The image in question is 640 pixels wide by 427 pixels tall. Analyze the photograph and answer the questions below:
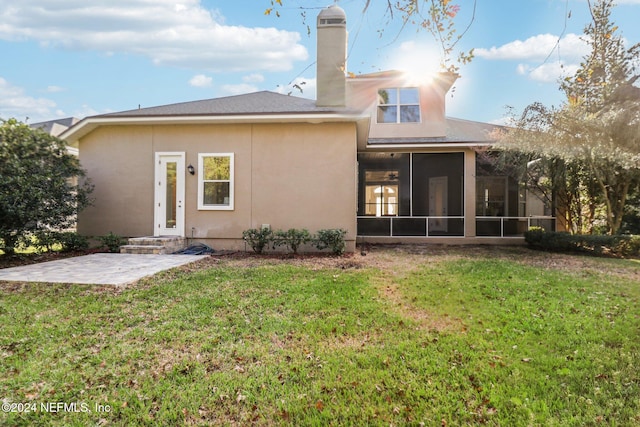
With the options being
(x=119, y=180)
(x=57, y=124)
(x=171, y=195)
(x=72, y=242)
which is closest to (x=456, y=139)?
(x=171, y=195)

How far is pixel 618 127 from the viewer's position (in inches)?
178

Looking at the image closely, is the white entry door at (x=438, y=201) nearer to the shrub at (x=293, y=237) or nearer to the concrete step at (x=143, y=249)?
the shrub at (x=293, y=237)

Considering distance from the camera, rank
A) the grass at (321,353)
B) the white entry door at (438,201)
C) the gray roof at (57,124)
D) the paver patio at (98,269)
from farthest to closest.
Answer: the gray roof at (57,124) < the white entry door at (438,201) < the paver patio at (98,269) < the grass at (321,353)

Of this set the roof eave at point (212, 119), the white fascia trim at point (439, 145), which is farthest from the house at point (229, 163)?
the white fascia trim at point (439, 145)

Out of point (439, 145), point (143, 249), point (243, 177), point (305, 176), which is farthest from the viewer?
point (439, 145)

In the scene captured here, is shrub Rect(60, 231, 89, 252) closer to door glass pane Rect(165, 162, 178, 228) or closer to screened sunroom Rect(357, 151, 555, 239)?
door glass pane Rect(165, 162, 178, 228)

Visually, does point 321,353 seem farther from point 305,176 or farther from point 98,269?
point 305,176

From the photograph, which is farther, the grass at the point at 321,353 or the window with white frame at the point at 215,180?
the window with white frame at the point at 215,180

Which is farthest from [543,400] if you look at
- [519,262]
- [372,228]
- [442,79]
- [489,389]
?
[442,79]

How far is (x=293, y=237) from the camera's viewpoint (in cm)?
873

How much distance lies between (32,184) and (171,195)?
9.83ft

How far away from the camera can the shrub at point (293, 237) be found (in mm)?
8719

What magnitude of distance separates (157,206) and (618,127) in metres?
9.97

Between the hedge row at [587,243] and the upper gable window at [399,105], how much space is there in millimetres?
6214
